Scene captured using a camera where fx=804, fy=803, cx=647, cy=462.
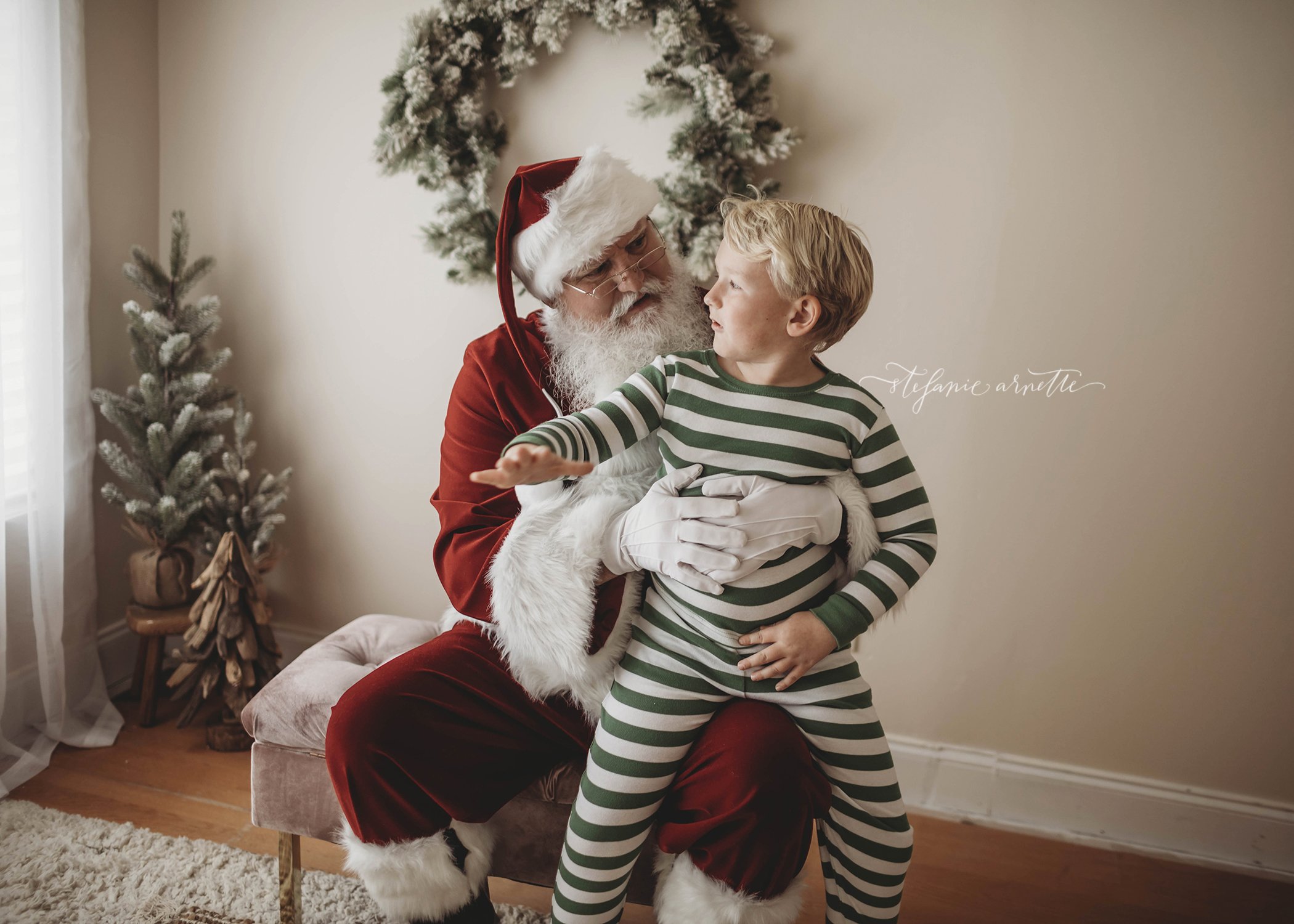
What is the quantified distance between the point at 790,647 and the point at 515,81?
5.84ft

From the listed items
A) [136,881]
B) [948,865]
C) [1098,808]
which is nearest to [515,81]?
[136,881]

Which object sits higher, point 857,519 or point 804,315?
point 804,315

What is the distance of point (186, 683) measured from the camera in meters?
2.42

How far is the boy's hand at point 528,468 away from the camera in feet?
3.57

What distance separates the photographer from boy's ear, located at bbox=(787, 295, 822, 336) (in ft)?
4.20

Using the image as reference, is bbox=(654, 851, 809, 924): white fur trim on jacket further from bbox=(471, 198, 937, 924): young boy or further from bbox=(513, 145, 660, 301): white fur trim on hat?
bbox=(513, 145, 660, 301): white fur trim on hat

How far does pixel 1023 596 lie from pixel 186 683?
244 cm

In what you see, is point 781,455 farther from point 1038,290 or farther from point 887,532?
point 1038,290

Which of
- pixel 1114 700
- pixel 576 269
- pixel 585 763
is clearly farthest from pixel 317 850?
pixel 1114 700

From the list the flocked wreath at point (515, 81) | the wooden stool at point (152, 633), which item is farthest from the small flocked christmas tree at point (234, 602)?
the flocked wreath at point (515, 81)

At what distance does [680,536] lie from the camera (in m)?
1.31

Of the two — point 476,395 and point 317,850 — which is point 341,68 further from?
point 317,850

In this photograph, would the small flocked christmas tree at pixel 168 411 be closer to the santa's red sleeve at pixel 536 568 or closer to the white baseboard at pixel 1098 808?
the santa's red sleeve at pixel 536 568

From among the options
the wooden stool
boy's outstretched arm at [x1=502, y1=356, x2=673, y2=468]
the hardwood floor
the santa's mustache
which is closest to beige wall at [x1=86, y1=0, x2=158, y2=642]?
the wooden stool
